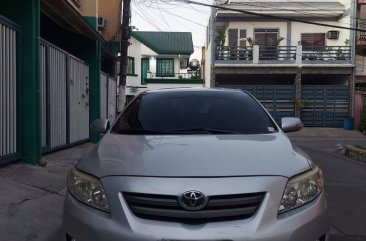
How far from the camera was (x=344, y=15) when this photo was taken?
29.2 meters

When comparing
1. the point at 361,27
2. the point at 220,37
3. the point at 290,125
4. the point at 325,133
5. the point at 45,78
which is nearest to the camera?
the point at 290,125

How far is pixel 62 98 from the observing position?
1065 centimetres

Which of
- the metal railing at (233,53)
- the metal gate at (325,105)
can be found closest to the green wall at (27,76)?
the metal railing at (233,53)

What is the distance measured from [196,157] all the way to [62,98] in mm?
7761

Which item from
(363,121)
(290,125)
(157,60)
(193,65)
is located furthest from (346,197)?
(193,65)

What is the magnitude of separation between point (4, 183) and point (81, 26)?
5661 millimetres

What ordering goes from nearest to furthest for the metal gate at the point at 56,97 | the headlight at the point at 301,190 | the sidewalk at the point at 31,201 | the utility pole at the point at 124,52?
1. the headlight at the point at 301,190
2. the sidewalk at the point at 31,201
3. the metal gate at the point at 56,97
4. the utility pole at the point at 124,52

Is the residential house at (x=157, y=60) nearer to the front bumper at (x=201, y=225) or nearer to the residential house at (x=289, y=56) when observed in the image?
the residential house at (x=289, y=56)

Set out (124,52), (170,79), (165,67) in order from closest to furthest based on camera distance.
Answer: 1. (124,52)
2. (170,79)
3. (165,67)

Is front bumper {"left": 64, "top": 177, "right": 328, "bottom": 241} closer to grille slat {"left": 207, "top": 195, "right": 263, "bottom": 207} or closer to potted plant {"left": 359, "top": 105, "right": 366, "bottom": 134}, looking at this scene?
grille slat {"left": 207, "top": 195, "right": 263, "bottom": 207}

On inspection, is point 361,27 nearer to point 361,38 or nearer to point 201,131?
point 361,38

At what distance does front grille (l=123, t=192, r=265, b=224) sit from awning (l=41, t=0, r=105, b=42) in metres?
6.55

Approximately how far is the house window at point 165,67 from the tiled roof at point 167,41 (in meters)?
1.00

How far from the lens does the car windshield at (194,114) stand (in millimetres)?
4391
